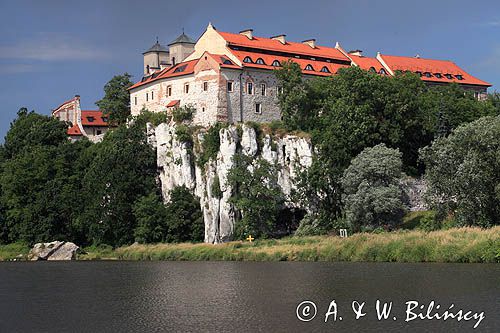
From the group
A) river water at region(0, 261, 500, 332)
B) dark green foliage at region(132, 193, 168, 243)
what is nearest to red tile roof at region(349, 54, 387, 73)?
dark green foliage at region(132, 193, 168, 243)

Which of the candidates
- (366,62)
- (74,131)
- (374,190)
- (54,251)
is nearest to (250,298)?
(374,190)

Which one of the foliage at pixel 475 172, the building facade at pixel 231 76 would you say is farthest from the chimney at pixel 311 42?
the foliage at pixel 475 172

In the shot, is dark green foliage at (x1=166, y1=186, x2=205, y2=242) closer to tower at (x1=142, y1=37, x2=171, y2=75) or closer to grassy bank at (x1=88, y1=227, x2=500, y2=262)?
grassy bank at (x1=88, y1=227, x2=500, y2=262)

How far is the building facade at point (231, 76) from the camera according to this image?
81.4 metres

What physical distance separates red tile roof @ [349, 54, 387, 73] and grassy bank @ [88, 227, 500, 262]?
34.4 metres

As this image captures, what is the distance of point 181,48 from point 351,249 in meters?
58.4

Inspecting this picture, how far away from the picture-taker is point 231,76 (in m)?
81.8

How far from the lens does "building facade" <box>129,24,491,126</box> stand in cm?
8144

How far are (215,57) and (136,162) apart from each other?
42.2 ft

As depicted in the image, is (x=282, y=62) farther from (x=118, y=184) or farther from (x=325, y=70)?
(x=118, y=184)

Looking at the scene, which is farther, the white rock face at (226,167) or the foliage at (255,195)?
the white rock face at (226,167)

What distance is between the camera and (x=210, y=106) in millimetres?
81375

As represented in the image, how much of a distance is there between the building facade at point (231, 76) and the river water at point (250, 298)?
107 ft

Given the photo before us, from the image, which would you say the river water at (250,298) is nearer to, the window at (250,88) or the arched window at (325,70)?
the window at (250,88)
